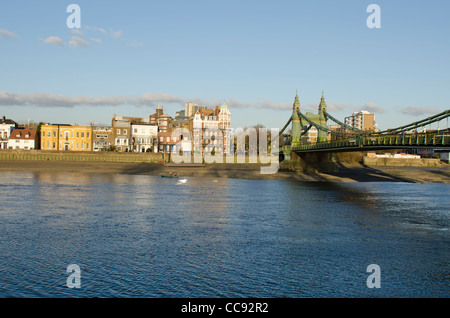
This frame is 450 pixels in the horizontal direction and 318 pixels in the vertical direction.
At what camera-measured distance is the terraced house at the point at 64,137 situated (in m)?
113

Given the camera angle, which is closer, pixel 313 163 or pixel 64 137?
pixel 313 163

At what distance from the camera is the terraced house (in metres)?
113

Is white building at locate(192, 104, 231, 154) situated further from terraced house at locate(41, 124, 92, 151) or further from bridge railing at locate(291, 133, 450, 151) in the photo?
bridge railing at locate(291, 133, 450, 151)

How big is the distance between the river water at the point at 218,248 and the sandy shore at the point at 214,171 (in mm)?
37650

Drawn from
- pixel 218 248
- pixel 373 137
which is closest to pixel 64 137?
pixel 373 137

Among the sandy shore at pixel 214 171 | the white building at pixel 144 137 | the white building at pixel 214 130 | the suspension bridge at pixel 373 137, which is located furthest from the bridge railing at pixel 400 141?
the white building at pixel 214 130

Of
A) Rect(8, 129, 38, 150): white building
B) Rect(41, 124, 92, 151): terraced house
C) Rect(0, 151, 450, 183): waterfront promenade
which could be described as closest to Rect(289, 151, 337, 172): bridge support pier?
Rect(0, 151, 450, 183): waterfront promenade

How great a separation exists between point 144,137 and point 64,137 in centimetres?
→ 1942

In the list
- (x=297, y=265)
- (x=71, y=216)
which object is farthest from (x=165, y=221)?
(x=297, y=265)

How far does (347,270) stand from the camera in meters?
20.6

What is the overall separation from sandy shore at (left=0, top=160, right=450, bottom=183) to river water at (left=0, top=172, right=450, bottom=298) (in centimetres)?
3765

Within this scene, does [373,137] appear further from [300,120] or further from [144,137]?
[144,137]

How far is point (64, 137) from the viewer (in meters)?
113
